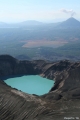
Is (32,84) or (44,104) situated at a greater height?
(44,104)

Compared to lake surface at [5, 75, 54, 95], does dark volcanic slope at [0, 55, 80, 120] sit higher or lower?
higher

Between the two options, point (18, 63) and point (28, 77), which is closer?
point (28, 77)

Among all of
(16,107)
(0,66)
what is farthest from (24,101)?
(0,66)

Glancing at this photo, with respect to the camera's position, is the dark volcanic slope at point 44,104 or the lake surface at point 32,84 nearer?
the dark volcanic slope at point 44,104

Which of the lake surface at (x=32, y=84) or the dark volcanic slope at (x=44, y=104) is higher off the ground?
the dark volcanic slope at (x=44, y=104)

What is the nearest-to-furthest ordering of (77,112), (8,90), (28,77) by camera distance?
(77,112) → (8,90) → (28,77)

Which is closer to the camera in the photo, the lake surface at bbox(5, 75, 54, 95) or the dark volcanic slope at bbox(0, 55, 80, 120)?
the dark volcanic slope at bbox(0, 55, 80, 120)

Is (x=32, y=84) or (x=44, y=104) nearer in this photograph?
(x=44, y=104)

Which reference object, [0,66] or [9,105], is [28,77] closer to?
[0,66]
